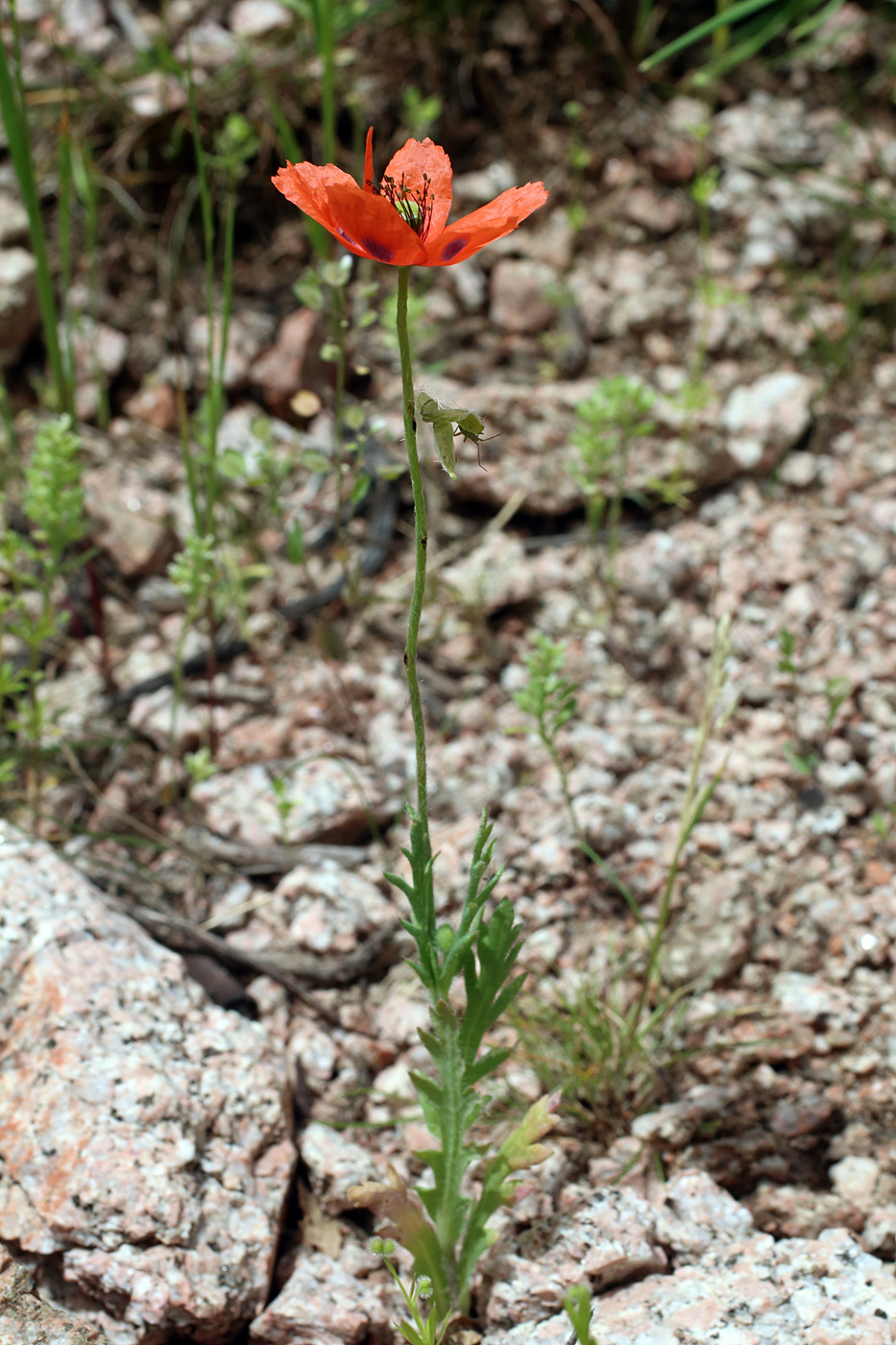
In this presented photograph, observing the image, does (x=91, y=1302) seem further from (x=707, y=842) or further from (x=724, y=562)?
(x=724, y=562)

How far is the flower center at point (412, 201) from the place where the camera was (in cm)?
124

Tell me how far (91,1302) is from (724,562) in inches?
87.1

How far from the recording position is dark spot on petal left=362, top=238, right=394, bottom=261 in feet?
3.88

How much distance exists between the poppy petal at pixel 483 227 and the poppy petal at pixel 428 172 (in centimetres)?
13

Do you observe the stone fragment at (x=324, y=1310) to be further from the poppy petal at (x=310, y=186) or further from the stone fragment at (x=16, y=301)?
the stone fragment at (x=16, y=301)

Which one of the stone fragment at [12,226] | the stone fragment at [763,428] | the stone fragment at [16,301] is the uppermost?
the stone fragment at [12,226]

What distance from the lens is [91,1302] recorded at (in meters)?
1.48

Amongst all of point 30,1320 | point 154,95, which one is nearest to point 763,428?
point 154,95

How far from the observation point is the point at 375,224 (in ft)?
3.82

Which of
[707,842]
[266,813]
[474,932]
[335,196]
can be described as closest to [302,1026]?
[266,813]

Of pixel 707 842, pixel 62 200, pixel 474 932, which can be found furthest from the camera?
pixel 62 200

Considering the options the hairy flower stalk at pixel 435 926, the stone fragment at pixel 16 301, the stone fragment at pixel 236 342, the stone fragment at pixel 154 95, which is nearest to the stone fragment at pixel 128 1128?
the hairy flower stalk at pixel 435 926

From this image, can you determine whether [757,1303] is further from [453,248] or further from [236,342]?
[236,342]

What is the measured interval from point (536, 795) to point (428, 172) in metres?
Answer: 1.42
